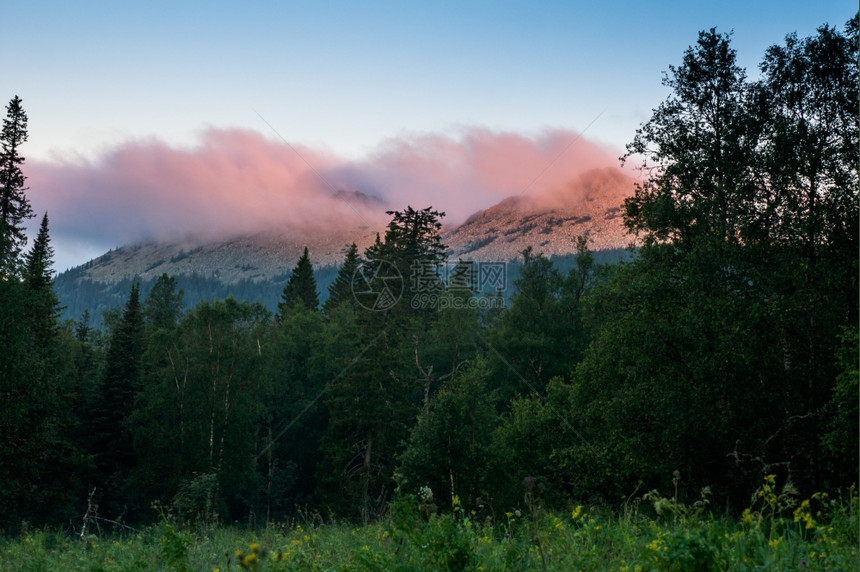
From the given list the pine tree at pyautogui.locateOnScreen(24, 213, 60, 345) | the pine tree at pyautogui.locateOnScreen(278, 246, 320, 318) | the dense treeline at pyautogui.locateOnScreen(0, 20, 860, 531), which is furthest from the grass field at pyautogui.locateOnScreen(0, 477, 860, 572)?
the pine tree at pyautogui.locateOnScreen(278, 246, 320, 318)

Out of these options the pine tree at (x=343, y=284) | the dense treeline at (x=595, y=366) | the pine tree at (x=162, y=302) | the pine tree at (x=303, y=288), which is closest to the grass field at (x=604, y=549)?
the dense treeline at (x=595, y=366)

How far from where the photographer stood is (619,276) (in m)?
18.5

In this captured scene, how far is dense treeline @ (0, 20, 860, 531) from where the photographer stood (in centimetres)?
1516

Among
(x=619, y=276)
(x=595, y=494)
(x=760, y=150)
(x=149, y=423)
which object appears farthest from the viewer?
(x=149, y=423)

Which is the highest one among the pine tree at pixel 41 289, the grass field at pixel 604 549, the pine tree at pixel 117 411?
the pine tree at pixel 41 289

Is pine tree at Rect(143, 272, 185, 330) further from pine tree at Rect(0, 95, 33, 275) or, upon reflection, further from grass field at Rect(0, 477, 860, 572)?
grass field at Rect(0, 477, 860, 572)

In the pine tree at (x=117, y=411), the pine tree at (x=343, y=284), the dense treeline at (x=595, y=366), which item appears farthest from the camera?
the pine tree at (x=343, y=284)

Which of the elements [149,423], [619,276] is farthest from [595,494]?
[149,423]

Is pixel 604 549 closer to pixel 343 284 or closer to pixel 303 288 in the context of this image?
pixel 343 284

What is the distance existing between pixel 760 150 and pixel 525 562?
14.0 m

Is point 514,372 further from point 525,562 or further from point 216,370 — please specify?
point 525,562

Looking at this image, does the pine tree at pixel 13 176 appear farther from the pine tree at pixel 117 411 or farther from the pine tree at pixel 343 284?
the pine tree at pixel 343 284

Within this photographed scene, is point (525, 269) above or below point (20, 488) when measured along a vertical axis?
above

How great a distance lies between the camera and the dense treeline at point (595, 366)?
1516 cm
